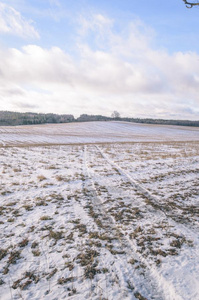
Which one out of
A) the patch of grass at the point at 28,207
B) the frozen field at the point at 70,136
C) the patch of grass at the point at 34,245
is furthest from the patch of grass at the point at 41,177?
the frozen field at the point at 70,136

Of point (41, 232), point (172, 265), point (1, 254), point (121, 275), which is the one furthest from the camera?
point (41, 232)

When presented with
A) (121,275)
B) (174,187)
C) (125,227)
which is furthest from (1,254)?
(174,187)

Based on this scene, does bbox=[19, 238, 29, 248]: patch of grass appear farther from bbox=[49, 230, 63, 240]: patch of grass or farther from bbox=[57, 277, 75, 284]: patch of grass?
bbox=[57, 277, 75, 284]: patch of grass

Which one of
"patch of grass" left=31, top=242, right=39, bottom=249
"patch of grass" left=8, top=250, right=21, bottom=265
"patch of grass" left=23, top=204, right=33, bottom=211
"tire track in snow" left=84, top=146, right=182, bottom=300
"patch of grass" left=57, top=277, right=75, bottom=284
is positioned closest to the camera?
"tire track in snow" left=84, top=146, right=182, bottom=300

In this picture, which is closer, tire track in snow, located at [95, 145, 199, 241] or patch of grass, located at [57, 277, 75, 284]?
patch of grass, located at [57, 277, 75, 284]

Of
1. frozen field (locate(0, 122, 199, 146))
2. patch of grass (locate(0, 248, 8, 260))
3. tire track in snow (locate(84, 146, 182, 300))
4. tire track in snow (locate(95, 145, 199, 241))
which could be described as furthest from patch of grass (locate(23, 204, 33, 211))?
frozen field (locate(0, 122, 199, 146))

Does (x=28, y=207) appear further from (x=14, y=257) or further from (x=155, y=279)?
(x=155, y=279)

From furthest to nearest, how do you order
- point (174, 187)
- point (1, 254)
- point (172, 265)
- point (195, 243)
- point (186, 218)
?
point (174, 187)
point (186, 218)
point (195, 243)
point (1, 254)
point (172, 265)

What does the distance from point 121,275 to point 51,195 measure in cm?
613

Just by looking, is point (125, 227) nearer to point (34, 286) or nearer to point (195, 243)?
point (195, 243)

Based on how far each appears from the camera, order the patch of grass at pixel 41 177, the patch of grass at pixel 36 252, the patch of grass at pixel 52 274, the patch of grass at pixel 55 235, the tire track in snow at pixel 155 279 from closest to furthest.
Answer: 1. the tire track in snow at pixel 155 279
2. the patch of grass at pixel 52 274
3. the patch of grass at pixel 36 252
4. the patch of grass at pixel 55 235
5. the patch of grass at pixel 41 177

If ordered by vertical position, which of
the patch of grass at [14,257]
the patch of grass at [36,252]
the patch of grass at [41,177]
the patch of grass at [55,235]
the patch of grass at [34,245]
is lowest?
the patch of grass at [14,257]

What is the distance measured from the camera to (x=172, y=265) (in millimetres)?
4691

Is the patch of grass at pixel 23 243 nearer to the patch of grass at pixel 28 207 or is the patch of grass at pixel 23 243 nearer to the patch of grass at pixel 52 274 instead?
the patch of grass at pixel 52 274
